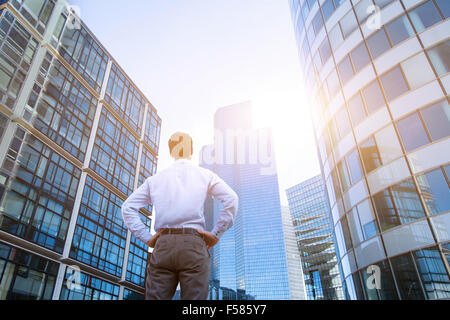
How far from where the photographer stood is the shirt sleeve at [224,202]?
288 centimetres

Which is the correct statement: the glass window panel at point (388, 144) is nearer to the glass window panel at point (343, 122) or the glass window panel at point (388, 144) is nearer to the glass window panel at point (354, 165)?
the glass window panel at point (354, 165)

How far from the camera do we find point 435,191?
12.9 metres

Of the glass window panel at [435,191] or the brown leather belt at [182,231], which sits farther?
→ the glass window panel at [435,191]

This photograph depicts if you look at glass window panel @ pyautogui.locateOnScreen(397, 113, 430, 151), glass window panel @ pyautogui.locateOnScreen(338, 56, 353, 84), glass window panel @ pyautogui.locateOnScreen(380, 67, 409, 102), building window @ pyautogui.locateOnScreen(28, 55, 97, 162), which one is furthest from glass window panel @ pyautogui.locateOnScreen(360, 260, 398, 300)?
building window @ pyautogui.locateOnScreen(28, 55, 97, 162)

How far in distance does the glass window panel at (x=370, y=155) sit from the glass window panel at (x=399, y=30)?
16.1 feet

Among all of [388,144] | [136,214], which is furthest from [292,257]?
[136,214]

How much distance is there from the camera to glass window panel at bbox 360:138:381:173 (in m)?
15.3

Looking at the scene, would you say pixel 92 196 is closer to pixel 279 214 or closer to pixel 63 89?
pixel 63 89

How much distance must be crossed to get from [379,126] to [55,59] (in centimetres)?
2247

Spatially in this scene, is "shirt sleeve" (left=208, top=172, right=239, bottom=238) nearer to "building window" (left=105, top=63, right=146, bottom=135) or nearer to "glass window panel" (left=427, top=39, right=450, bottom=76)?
"glass window panel" (left=427, top=39, right=450, bottom=76)

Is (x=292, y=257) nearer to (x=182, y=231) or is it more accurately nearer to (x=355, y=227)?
(x=355, y=227)

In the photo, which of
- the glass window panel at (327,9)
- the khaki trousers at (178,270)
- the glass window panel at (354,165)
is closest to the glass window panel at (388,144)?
the glass window panel at (354,165)
